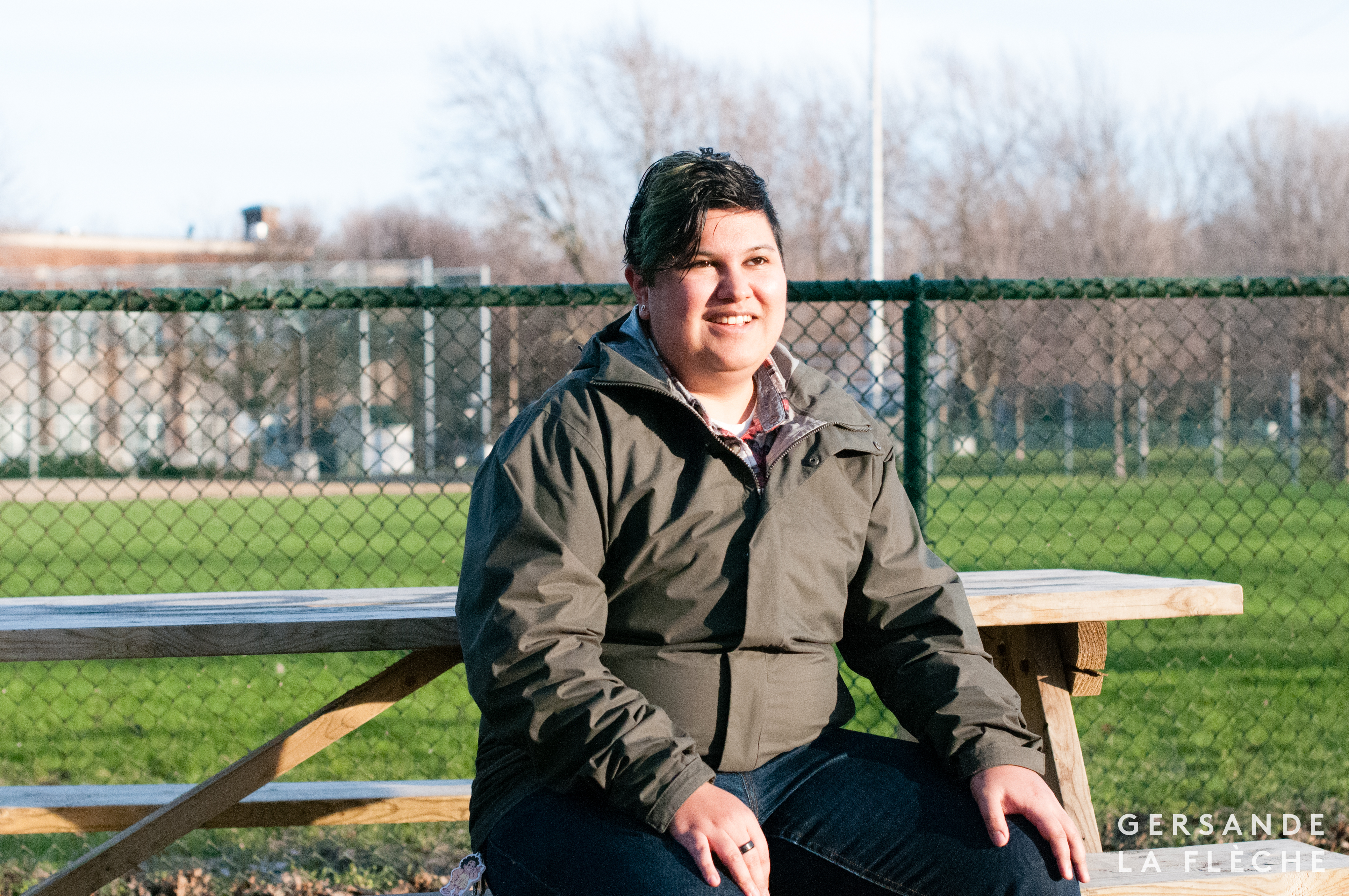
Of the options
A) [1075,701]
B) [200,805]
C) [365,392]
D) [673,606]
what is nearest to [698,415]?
[673,606]

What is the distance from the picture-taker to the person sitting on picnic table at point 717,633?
1.75 meters

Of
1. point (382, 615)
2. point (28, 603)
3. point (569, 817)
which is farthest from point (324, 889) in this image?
point (569, 817)

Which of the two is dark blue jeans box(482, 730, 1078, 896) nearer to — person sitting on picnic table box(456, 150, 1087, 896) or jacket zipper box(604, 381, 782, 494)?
person sitting on picnic table box(456, 150, 1087, 896)

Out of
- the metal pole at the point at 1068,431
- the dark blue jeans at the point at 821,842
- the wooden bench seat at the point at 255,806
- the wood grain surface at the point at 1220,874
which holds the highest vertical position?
the dark blue jeans at the point at 821,842

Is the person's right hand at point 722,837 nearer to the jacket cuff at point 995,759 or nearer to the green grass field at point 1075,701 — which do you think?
the jacket cuff at point 995,759

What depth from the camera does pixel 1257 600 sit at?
26.3 ft

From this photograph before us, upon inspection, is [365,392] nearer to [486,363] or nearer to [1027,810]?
[486,363]

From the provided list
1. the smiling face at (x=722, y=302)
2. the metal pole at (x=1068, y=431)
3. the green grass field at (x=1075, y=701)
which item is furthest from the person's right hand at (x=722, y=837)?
the metal pole at (x=1068, y=431)

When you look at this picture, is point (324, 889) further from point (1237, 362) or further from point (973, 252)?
point (973, 252)

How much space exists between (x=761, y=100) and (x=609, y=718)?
33.3m

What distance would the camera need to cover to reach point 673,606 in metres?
1.95

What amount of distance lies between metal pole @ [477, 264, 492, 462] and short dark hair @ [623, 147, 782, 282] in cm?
48

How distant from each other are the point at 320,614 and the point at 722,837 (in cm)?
111

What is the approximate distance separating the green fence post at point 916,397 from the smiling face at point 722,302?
155 cm
